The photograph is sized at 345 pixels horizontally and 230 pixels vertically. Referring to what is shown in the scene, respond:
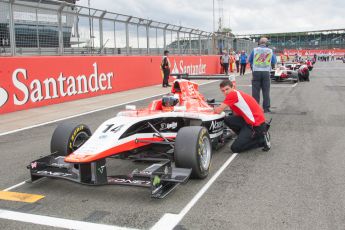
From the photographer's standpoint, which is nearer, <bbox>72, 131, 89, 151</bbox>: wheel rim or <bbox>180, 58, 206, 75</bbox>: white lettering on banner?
<bbox>72, 131, 89, 151</bbox>: wheel rim

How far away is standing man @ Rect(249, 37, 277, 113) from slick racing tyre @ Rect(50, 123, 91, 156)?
19.6 ft

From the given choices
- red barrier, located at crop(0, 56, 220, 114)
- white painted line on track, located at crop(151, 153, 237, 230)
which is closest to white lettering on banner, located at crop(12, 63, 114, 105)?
red barrier, located at crop(0, 56, 220, 114)

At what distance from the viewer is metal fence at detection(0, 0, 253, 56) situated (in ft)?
36.8

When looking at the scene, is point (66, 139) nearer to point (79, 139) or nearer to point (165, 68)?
point (79, 139)

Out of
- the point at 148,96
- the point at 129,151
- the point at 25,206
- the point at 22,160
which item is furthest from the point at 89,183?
the point at 148,96

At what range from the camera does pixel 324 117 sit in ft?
31.0

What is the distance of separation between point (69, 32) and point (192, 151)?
33.1 ft

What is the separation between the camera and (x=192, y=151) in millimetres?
4719

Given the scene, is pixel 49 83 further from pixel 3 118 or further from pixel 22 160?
pixel 22 160

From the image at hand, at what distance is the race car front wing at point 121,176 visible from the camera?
4.19 m

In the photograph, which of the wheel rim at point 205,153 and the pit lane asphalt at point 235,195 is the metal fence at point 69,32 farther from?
the wheel rim at point 205,153

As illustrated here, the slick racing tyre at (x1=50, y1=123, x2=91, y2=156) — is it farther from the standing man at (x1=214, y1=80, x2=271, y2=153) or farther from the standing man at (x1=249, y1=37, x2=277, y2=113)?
the standing man at (x1=249, y1=37, x2=277, y2=113)

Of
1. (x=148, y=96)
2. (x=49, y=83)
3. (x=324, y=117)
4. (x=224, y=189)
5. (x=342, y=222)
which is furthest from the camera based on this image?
(x=148, y=96)

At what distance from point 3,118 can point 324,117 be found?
7.71m
